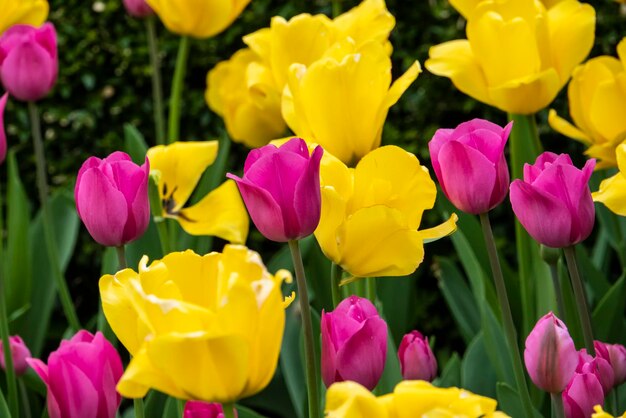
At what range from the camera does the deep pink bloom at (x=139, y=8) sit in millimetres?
2232

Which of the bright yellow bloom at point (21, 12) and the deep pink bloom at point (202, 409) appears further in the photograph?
the bright yellow bloom at point (21, 12)

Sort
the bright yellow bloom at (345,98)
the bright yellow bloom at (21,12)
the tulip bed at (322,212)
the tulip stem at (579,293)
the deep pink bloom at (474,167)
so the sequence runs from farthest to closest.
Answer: the bright yellow bloom at (21,12) < the bright yellow bloom at (345,98) < the tulip stem at (579,293) < the deep pink bloom at (474,167) < the tulip bed at (322,212)

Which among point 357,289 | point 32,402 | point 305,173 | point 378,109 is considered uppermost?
point 305,173

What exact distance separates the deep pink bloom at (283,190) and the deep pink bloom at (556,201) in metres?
0.22

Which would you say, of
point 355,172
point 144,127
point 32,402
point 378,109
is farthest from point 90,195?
point 144,127

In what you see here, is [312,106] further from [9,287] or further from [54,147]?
[54,147]

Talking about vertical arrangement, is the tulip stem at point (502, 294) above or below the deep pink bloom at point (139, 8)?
above

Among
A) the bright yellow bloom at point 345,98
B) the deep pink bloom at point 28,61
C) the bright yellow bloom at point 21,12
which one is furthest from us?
the bright yellow bloom at point 21,12

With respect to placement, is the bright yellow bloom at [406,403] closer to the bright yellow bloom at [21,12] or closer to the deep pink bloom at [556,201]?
the deep pink bloom at [556,201]

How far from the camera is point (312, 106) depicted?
1396 millimetres

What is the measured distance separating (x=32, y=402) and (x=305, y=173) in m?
1.25

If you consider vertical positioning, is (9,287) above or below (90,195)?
below

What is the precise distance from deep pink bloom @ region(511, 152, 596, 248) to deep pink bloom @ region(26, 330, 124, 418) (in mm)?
408

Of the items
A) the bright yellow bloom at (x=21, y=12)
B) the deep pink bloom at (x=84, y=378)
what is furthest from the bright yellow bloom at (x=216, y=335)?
the bright yellow bloom at (x=21, y=12)
